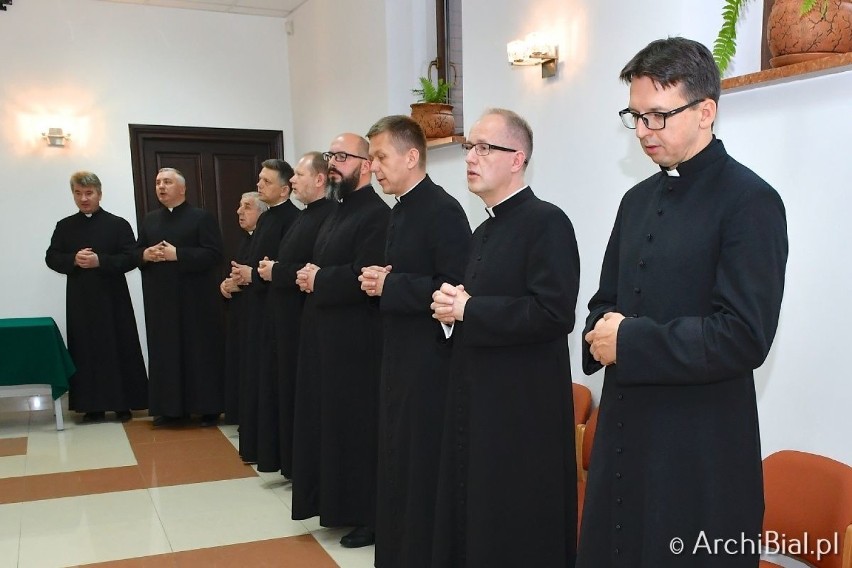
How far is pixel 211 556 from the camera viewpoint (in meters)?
3.54

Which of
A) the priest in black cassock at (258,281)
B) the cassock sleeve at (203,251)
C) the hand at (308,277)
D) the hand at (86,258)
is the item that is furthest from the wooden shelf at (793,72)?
the hand at (86,258)

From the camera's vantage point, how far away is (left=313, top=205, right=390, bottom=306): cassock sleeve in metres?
3.54

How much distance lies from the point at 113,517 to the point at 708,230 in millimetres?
3557

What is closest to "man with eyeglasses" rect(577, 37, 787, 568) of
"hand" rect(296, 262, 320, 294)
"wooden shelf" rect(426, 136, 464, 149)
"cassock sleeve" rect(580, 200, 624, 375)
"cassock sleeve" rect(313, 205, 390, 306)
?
"cassock sleeve" rect(580, 200, 624, 375)

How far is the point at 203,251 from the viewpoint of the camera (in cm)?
587

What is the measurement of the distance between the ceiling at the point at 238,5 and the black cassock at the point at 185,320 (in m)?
2.48

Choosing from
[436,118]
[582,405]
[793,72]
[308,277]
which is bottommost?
[582,405]

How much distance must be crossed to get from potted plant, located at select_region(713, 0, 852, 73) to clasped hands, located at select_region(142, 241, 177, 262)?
4483 millimetres

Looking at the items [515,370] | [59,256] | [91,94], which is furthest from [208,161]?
[515,370]

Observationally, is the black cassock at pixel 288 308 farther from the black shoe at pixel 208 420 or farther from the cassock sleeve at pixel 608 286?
the cassock sleeve at pixel 608 286

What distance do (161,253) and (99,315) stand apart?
0.89 metres

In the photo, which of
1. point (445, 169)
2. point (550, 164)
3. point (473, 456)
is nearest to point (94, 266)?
point (445, 169)

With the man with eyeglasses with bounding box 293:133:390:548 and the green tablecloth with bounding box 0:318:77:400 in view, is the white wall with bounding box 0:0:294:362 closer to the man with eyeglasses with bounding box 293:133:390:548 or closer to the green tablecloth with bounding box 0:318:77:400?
the green tablecloth with bounding box 0:318:77:400

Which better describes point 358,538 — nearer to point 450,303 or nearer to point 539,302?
point 450,303
